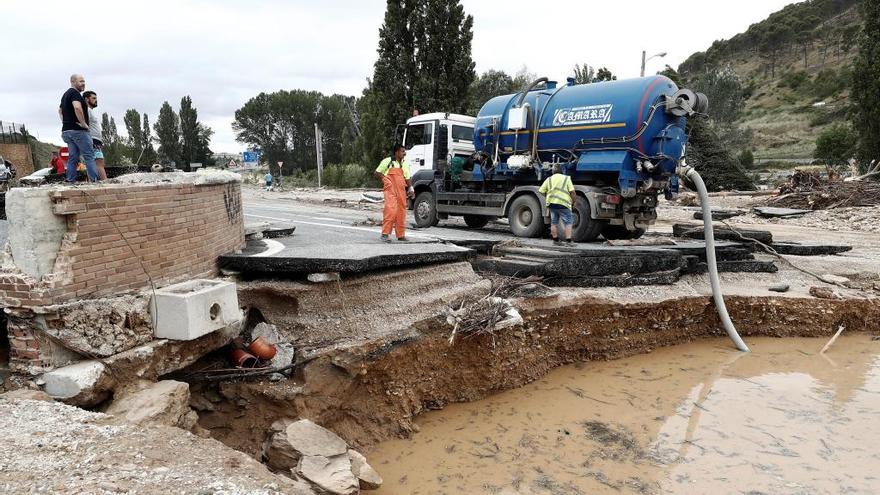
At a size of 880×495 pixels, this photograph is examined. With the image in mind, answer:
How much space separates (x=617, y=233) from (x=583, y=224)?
154 cm

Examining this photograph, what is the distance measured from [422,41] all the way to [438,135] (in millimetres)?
15256

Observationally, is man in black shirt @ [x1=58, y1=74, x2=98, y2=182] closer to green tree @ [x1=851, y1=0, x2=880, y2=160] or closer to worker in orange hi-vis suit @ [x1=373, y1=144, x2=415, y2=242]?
worker in orange hi-vis suit @ [x1=373, y1=144, x2=415, y2=242]

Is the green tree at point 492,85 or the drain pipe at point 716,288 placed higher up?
the green tree at point 492,85

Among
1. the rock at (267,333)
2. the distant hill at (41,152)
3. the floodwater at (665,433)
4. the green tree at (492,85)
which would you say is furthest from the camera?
the green tree at (492,85)

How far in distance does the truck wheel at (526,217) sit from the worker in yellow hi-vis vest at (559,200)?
2.90 feet

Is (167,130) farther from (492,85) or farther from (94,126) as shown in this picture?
(94,126)

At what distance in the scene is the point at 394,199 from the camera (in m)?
7.61

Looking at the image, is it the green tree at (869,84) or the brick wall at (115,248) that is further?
the green tree at (869,84)

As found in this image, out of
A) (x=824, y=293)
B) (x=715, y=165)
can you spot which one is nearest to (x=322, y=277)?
(x=824, y=293)

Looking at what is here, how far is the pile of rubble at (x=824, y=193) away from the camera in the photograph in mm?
15516

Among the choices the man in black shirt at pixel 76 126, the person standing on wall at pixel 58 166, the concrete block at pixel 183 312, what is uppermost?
the man in black shirt at pixel 76 126

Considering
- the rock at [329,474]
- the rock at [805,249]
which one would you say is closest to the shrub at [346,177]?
the rock at [805,249]

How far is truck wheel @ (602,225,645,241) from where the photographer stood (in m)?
9.96

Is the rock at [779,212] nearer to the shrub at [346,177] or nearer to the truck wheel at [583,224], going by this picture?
the truck wheel at [583,224]
